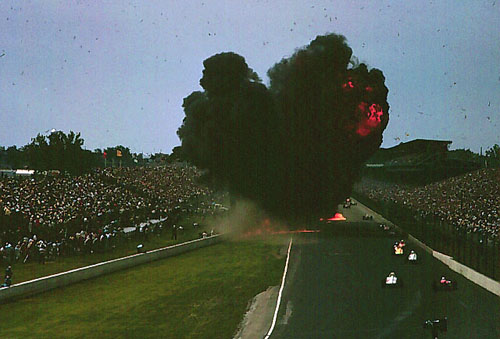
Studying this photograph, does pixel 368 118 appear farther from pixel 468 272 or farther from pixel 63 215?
pixel 63 215

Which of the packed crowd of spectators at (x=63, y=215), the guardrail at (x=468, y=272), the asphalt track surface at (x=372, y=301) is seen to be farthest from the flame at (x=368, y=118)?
the packed crowd of spectators at (x=63, y=215)

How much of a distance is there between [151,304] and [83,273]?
21.5ft

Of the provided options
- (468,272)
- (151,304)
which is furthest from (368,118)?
(151,304)

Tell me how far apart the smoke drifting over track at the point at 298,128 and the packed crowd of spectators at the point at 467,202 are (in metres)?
11.4

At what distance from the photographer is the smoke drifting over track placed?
65.1 meters

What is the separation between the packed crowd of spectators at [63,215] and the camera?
3453 cm

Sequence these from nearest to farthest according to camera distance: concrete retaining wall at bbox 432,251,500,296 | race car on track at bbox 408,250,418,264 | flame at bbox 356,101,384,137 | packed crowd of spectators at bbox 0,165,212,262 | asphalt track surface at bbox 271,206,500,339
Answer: asphalt track surface at bbox 271,206,500,339 < concrete retaining wall at bbox 432,251,500,296 < packed crowd of spectators at bbox 0,165,212,262 < race car on track at bbox 408,250,418,264 < flame at bbox 356,101,384,137

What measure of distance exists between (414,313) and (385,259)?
1701cm

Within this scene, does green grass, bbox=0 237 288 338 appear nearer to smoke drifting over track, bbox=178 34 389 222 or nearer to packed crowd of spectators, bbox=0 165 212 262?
packed crowd of spectators, bbox=0 165 212 262

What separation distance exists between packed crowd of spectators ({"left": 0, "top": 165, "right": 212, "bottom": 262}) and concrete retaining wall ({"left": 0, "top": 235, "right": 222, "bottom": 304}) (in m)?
3.20

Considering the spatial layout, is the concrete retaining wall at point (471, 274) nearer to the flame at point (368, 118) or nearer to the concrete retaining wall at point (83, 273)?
the concrete retaining wall at point (83, 273)

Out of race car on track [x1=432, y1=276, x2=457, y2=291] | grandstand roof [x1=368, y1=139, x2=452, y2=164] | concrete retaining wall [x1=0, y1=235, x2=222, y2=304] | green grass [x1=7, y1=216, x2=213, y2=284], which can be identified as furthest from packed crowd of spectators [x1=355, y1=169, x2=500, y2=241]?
grandstand roof [x1=368, y1=139, x2=452, y2=164]

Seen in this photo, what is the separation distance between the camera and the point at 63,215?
3928 centimetres

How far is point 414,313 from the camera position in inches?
987
